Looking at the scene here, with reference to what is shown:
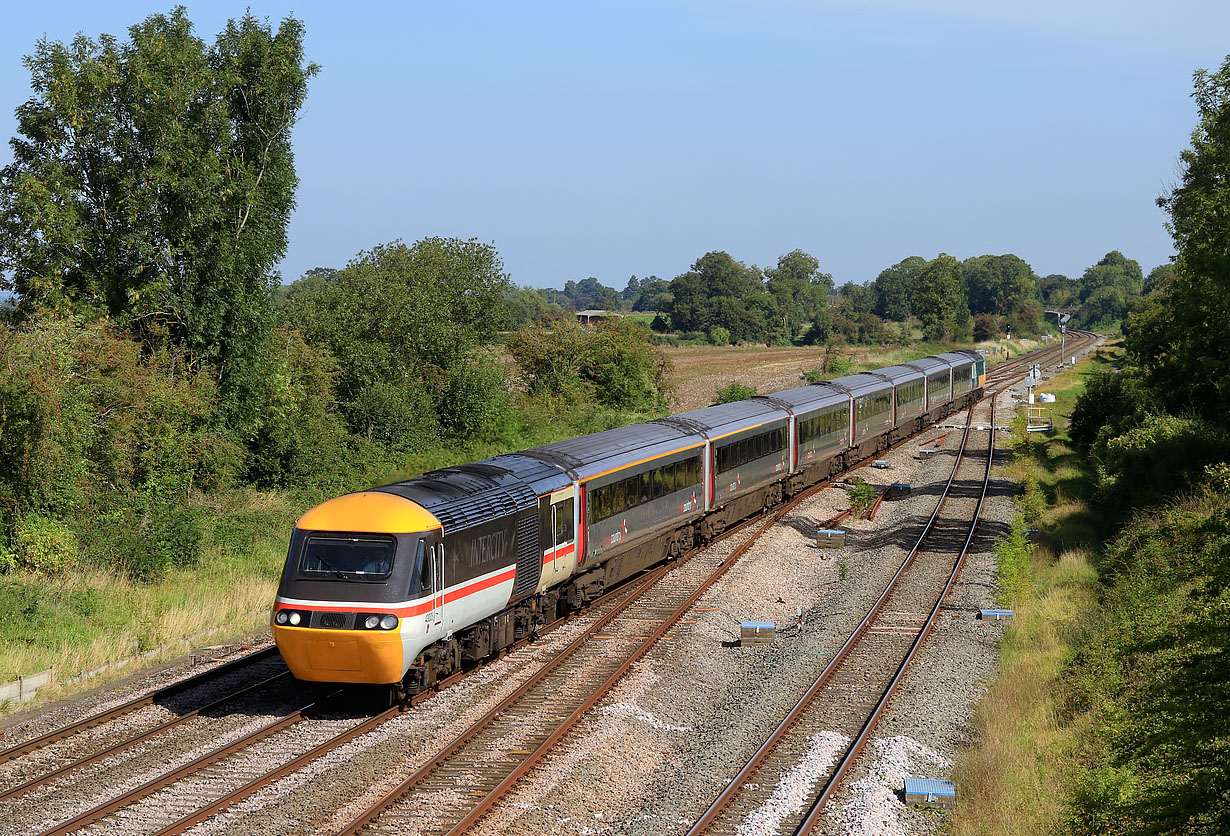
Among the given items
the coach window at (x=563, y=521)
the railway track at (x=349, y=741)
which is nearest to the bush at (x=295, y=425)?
the coach window at (x=563, y=521)

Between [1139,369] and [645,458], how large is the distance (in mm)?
30643

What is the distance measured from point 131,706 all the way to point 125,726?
0.65 meters

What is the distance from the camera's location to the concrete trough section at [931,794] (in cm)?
1175

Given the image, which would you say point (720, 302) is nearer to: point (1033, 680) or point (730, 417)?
point (730, 417)

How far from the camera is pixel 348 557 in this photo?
1416 centimetres

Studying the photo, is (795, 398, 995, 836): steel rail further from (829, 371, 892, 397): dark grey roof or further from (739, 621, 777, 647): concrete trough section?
(829, 371, 892, 397): dark grey roof

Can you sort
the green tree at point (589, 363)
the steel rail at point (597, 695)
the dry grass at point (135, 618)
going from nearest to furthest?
the steel rail at point (597, 695) → the dry grass at point (135, 618) → the green tree at point (589, 363)

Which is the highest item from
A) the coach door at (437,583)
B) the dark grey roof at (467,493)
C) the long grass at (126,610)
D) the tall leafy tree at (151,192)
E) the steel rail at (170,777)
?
Answer: the tall leafy tree at (151,192)

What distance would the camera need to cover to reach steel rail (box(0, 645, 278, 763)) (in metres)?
13.1

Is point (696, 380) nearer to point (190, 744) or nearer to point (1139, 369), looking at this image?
point (1139, 369)

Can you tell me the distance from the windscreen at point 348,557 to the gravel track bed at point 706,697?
3.49 m

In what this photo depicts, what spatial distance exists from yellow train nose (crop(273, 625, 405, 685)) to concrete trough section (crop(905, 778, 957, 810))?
6691 mm

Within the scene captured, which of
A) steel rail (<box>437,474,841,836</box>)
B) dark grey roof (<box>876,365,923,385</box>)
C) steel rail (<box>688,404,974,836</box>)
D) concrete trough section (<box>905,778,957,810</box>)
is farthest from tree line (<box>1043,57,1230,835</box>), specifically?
dark grey roof (<box>876,365,923,385</box>)

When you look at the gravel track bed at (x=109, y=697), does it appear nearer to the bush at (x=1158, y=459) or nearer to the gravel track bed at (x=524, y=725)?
the gravel track bed at (x=524, y=725)
